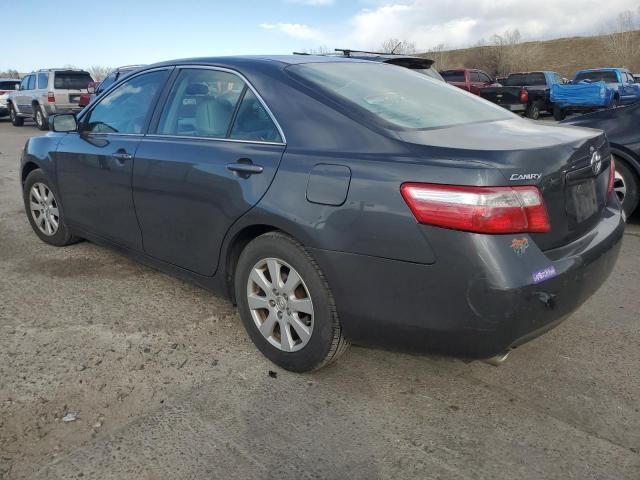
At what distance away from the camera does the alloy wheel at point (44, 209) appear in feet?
15.8

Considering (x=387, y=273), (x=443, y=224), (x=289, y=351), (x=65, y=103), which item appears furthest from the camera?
(x=65, y=103)

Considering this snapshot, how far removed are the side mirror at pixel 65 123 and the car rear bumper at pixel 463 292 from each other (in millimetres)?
2779

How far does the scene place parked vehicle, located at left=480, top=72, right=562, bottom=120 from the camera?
18672 millimetres

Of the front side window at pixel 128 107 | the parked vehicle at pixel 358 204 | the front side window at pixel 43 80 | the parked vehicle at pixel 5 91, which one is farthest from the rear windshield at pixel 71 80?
the parked vehicle at pixel 358 204

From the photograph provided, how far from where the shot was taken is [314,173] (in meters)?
2.63

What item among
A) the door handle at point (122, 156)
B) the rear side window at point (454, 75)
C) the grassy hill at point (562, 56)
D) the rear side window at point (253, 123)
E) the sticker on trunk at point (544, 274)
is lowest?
the sticker on trunk at point (544, 274)

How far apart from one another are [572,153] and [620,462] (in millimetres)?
1330

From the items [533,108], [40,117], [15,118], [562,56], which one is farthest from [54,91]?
[562,56]

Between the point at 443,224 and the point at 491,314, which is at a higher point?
the point at 443,224

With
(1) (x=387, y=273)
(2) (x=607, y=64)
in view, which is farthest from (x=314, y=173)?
(2) (x=607, y=64)

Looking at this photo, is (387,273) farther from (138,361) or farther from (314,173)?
(138,361)

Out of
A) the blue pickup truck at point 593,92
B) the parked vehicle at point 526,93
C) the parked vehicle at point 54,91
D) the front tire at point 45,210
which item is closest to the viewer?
the front tire at point 45,210

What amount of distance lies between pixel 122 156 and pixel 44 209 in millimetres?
1620

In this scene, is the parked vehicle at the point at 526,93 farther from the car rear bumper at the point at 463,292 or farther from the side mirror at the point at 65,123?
the car rear bumper at the point at 463,292
